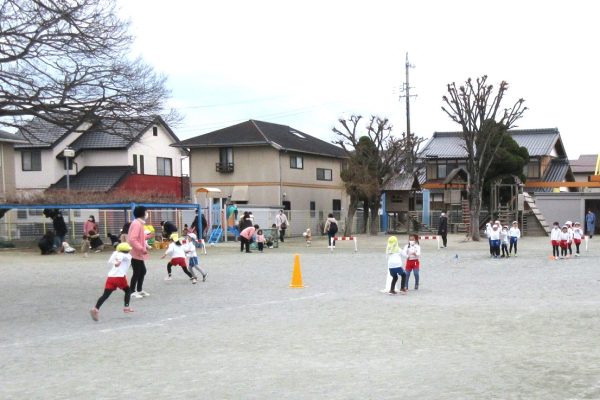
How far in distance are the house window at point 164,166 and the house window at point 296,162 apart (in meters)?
9.61

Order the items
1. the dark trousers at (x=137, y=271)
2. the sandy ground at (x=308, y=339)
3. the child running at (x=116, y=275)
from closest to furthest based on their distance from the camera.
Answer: the sandy ground at (x=308, y=339)
the child running at (x=116, y=275)
the dark trousers at (x=137, y=271)

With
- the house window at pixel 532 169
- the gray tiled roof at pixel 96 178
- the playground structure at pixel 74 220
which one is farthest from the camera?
the house window at pixel 532 169

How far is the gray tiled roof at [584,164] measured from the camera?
253 feet

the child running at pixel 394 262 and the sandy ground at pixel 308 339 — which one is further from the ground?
the child running at pixel 394 262

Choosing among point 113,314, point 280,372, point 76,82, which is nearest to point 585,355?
point 280,372

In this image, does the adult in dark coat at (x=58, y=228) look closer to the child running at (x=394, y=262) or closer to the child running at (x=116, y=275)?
the child running at (x=116, y=275)

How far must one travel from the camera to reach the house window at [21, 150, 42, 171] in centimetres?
4262

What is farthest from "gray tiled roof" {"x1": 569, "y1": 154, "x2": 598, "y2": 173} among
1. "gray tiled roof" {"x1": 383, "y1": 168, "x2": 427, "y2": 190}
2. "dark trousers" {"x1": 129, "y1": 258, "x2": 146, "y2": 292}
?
"dark trousers" {"x1": 129, "y1": 258, "x2": 146, "y2": 292}

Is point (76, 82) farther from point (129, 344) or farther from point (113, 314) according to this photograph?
point (129, 344)

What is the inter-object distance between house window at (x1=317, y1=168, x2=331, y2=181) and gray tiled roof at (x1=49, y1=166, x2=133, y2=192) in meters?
13.5

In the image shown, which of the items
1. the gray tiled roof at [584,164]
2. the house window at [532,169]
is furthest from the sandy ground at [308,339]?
the gray tiled roof at [584,164]

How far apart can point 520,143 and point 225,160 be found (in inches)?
934

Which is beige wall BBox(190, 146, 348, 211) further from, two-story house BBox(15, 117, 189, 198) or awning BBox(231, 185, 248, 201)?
two-story house BBox(15, 117, 189, 198)

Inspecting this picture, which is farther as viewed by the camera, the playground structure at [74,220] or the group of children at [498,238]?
the playground structure at [74,220]
